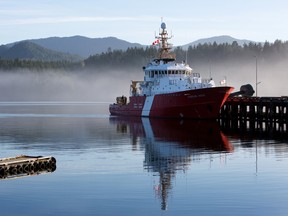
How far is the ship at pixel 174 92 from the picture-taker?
7856cm

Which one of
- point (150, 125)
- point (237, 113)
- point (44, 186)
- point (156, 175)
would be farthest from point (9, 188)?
point (237, 113)

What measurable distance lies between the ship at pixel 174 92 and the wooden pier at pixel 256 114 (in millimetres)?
3848

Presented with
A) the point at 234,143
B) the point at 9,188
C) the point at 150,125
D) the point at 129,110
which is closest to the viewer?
the point at 9,188

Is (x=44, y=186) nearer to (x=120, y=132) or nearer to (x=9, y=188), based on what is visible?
(x=9, y=188)

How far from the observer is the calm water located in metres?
27.4

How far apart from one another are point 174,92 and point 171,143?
83.7ft

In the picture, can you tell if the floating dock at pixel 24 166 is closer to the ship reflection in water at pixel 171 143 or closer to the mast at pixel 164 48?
the ship reflection in water at pixel 171 143

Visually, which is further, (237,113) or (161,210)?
(237,113)

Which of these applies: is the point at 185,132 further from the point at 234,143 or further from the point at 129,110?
the point at 129,110

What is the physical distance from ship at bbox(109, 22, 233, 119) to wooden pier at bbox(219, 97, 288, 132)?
3848 millimetres

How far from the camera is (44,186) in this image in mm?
32281

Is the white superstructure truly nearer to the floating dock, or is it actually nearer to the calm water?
the calm water

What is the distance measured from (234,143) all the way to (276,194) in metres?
25.4

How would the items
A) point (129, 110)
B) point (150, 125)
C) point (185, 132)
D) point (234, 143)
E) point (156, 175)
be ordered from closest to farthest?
point (156, 175) → point (234, 143) → point (185, 132) → point (150, 125) → point (129, 110)
